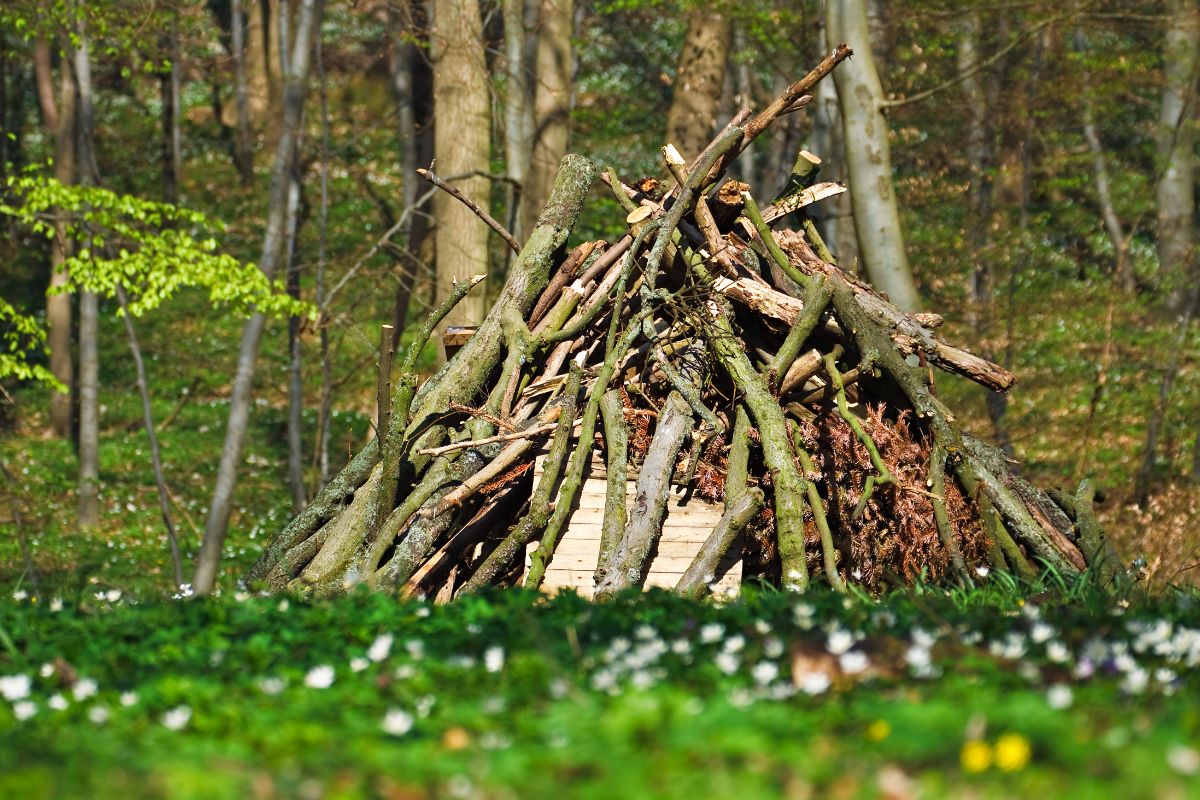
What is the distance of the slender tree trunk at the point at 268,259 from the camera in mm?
14195

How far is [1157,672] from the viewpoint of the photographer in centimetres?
360

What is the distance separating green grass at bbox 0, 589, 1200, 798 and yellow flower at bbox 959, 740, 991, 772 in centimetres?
1

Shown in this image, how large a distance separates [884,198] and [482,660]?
345 inches

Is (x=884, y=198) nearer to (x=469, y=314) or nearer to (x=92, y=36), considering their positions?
(x=469, y=314)

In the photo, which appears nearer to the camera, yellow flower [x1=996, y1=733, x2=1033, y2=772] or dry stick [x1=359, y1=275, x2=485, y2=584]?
yellow flower [x1=996, y1=733, x2=1033, y2=772]

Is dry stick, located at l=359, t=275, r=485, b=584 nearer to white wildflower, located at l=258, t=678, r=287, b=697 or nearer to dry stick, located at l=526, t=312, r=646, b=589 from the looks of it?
dry stick, located at l=526, t=312, r=646, b=589

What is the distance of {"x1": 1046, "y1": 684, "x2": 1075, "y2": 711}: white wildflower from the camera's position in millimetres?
3072

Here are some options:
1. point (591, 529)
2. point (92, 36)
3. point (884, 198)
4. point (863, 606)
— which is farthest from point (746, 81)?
point (863, 606)

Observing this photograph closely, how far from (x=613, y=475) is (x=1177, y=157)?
1993 centimetres

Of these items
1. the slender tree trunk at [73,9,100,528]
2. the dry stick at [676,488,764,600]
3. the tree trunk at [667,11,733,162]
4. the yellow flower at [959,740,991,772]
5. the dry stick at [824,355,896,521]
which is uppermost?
the tree trunk at [667,11,733,162]

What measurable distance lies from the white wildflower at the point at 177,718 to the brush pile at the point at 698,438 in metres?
3.39

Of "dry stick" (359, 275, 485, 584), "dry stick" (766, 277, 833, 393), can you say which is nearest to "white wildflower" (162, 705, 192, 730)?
"dry stick" (359, 275, 485, 584)

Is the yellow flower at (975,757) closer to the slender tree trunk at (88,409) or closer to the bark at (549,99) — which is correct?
the bark at (549,99)

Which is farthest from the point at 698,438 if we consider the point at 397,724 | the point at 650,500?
the point at 397,724
